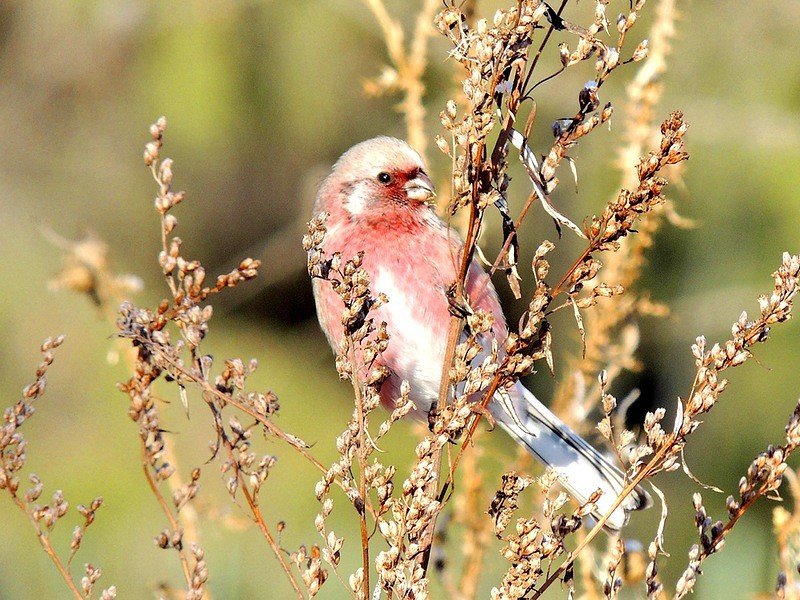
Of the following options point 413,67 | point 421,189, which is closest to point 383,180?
point 421,189

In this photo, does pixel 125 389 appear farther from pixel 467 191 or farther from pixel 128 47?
pixel 128 47

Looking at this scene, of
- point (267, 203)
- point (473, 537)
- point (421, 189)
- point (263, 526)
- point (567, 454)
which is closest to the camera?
point (263, 526)

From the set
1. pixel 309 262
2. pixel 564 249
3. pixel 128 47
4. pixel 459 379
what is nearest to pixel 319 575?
pixel 459 379

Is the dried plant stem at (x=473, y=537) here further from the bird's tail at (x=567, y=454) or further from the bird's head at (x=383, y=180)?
the bird's head at (x=383, y=180)

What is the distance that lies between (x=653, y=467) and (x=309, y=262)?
24.9 inches

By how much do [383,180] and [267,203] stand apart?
436cm

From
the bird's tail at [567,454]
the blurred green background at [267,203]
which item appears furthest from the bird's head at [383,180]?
the bird's tail at [567,454]

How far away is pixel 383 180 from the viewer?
11.3 ft

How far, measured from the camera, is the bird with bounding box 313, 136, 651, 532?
3168 millimetres

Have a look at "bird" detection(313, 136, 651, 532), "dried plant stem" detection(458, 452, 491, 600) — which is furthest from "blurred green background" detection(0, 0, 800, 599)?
"dried plant stem" detection(458, 452, 491, 600)

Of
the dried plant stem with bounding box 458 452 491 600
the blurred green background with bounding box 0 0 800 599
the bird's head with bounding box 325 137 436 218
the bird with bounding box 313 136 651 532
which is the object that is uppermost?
the blurred green background with bounding box 0 0 800 599

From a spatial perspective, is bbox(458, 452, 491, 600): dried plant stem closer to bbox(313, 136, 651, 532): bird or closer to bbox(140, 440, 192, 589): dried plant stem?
bbox(313, 136, 651, 532): bird

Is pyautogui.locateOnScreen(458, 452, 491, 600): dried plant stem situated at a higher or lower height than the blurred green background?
lower

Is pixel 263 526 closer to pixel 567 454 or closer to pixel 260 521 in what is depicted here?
pixel 260 521
